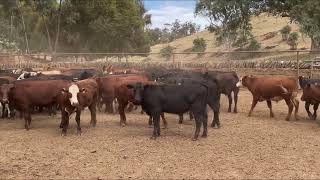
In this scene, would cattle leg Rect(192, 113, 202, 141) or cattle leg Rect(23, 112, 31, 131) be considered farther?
cattle leg Rect(23, 112, 31, 131)

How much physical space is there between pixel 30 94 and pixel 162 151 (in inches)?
173

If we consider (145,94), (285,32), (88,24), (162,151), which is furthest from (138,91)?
(285,32)

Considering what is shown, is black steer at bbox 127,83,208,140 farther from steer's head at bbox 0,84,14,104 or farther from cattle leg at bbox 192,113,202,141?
steer's head at bbox 0,84,14,104

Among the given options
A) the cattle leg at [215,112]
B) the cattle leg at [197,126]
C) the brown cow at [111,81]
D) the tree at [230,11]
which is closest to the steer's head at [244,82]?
the cattle leg at [215,112]

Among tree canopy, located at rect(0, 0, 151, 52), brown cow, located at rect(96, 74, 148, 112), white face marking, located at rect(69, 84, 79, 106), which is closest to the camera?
white face marking, located at rect(69, 84, 79, 106)

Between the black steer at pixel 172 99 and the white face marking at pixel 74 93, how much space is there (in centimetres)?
145

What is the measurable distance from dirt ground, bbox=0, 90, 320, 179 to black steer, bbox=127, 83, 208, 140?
58 cm

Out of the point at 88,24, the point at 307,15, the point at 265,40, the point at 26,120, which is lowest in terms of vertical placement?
the point at 26,120

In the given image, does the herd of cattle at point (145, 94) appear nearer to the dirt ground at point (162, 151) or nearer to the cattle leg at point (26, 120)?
the cattle leg at point (26, 120)

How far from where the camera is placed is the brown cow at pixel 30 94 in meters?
11.2

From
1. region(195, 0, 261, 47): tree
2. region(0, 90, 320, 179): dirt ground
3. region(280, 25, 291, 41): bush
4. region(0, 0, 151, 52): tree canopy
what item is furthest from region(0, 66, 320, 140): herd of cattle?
region(280, 25, 291, 41): bush

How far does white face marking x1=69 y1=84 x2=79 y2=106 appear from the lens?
1016 cm

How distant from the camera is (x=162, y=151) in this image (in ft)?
28.6

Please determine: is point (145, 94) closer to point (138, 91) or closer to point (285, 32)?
point (138, 91)
